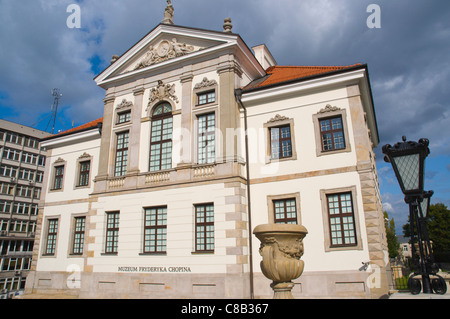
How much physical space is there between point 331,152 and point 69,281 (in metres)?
17.7

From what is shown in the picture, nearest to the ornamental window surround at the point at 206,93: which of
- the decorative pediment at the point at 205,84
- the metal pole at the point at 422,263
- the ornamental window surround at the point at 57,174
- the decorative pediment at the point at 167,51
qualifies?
the decorative pediment at the point at 205,84

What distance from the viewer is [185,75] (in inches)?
787

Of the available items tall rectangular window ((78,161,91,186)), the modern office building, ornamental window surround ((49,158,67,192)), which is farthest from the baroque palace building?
the modern office building

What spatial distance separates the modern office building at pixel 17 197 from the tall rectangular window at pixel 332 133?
48242 millimetres

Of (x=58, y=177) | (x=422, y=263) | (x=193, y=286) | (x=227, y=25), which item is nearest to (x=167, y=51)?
(x=227, y=25)

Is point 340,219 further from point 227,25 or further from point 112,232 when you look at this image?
point 112,232

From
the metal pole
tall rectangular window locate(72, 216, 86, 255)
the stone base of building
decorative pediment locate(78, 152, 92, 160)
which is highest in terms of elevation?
decorative pediment locate(78, 152, 92, 160)

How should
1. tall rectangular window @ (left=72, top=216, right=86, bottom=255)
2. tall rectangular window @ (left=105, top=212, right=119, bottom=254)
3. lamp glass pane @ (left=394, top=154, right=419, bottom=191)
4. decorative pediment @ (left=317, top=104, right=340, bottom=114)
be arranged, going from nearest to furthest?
1. lamp glass pane @ (left=394, top=154, right=419, bottom=191)
2. decorative pediment @ (left=317, top=104, right=340, bottom=114)
3. tall rectangular window @ (left=105, top=212, right=119, bottom=254)
4. tall rectangular window @ (left=72, top=216, right=86, bottom=255)

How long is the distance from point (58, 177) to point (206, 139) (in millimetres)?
13213

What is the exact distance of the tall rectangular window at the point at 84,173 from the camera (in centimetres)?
2353

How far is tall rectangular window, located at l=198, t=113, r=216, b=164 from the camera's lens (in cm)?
1839

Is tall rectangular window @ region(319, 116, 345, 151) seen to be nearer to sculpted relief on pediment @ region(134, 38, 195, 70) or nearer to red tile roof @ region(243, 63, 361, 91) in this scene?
red tile roof @ region(243, 63, 361, 91)

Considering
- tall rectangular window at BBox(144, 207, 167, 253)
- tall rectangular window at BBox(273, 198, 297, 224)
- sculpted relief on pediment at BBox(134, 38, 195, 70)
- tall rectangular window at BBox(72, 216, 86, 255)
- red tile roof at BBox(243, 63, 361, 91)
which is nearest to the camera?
tall rectangular window at BBox(273, 198, 297, 224)

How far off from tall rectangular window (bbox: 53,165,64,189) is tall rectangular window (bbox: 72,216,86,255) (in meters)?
3.47
